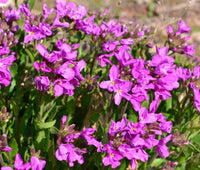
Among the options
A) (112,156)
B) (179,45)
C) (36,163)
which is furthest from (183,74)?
(36,163)

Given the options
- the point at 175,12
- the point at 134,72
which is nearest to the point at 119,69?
the point at 134,72

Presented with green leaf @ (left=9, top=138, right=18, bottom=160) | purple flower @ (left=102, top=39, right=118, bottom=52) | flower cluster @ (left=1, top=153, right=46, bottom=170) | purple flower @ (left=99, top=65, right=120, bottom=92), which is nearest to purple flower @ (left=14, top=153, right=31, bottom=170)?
flower cluster @ (left=1, top=153, right=46, bottom=170)

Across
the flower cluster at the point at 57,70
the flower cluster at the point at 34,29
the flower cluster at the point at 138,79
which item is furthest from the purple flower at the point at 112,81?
the flower cluster at the point at 34,29

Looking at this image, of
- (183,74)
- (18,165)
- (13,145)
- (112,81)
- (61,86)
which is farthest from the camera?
(183,74)

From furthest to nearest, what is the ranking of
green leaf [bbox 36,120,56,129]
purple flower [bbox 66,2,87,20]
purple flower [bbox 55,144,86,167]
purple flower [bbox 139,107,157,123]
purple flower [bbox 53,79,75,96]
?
1. purple flower [bbox 66,2,87,20]
2. green leaf [bbox 36,120,56,129]
3. purple flower [bbox 139,107,157,123]
4. purple flower [bbox 53,79,75,96]
5. purple flower [bbox 55,144,86,167]

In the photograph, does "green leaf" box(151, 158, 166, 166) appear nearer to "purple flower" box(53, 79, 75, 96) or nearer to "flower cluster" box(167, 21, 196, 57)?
"flower cluster" box(167, 21, 196, 57)

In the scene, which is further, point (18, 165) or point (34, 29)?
point (34, 29)

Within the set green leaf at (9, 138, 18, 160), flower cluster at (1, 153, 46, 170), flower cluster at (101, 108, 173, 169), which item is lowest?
green leaf at (9, 138, 18, 160)

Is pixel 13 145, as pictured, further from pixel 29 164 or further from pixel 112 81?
pixel 112 81

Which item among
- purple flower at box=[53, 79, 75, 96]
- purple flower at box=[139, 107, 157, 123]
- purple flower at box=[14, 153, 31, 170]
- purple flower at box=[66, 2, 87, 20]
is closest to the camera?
purple flower at box=[14, 153, 31, 170]

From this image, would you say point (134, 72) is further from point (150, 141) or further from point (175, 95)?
point (175, 95)

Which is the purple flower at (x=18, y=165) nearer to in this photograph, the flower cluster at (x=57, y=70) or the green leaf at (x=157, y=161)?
the flower cluster at (x=57, y=70)
